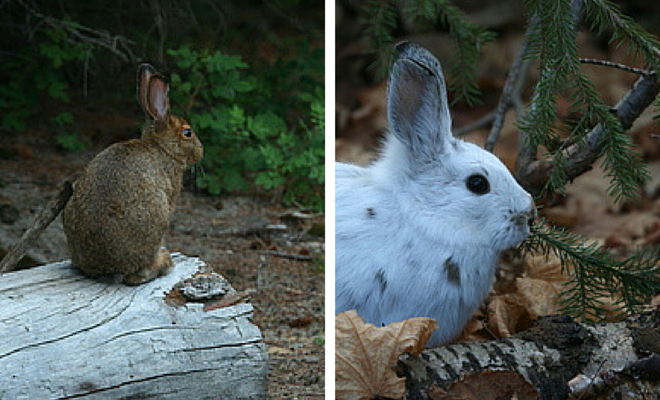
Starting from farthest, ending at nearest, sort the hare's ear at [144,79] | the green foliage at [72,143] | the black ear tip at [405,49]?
the green foliage at [72,143]
the hare's ear at [144,79]
the black ear tip at [405,49]

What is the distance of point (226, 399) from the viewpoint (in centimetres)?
165

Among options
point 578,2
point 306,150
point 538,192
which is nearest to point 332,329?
point 538,192

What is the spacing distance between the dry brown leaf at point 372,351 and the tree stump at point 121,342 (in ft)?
1.51

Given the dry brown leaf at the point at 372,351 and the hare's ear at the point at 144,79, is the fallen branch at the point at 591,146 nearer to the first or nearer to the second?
the dry brown leaf at the point at 372,351

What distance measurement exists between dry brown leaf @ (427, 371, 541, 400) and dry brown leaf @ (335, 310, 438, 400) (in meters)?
0.06

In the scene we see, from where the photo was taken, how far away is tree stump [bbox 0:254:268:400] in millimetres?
1501

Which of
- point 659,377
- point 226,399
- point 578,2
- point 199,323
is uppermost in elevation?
point 578,2

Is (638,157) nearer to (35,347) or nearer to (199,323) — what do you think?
(199,323)

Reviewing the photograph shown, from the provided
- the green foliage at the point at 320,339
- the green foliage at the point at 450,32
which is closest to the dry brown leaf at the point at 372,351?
the green foliage at the point at 450,32

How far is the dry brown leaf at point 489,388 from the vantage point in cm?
119

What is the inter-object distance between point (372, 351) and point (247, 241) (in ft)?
5.28

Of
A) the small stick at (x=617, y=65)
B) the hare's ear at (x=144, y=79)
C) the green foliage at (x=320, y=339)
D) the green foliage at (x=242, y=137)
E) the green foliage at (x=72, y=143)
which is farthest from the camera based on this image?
the green foliage at (x=72, y=143)

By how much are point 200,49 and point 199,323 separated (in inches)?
55.0

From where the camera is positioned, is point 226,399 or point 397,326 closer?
point 397,326
